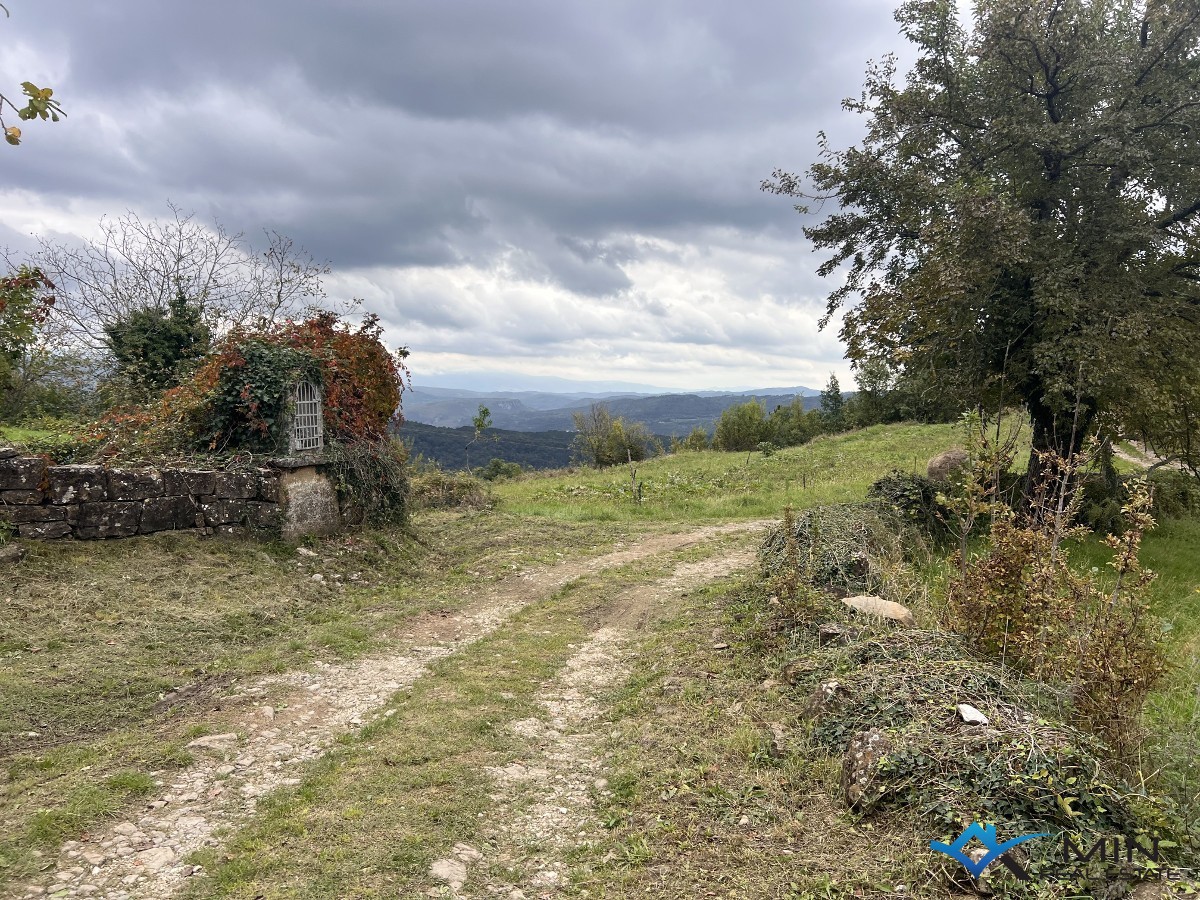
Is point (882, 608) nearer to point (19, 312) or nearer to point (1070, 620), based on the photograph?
point (1070, 620)

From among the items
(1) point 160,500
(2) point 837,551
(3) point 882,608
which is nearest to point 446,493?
(1) point 160,500

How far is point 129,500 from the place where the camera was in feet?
28.1

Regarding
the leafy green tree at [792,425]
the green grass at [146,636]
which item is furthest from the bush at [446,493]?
the leafy green tree at [792,425]

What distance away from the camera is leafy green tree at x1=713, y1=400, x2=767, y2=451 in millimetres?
63531

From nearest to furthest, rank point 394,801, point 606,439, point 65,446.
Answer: point 394,801 < point 65,446 < point 606,439

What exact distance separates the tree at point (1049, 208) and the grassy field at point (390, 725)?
343 centimetres

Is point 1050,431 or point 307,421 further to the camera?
point 1050,431

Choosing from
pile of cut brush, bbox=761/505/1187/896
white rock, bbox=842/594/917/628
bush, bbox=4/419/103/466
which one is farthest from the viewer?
bush, bbox=4/419/103/466

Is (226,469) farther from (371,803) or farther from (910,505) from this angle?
(910,505)

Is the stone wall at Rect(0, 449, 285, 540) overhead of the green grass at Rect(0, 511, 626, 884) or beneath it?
overhead

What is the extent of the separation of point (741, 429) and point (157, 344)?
5504 cm

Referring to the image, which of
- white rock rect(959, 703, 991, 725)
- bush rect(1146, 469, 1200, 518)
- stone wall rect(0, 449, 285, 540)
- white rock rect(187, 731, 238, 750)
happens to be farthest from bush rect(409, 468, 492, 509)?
bush rect(1146, 469, 1200, 518)

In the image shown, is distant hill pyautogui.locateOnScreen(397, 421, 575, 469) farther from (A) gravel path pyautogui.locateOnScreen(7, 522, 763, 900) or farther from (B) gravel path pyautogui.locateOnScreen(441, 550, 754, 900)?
(B) gravel path pyautogui.locateOnScreen(441, 550, 754, 900)

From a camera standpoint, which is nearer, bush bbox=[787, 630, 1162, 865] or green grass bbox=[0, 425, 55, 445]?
bush bbox=[787, 630, 1162, 865]
